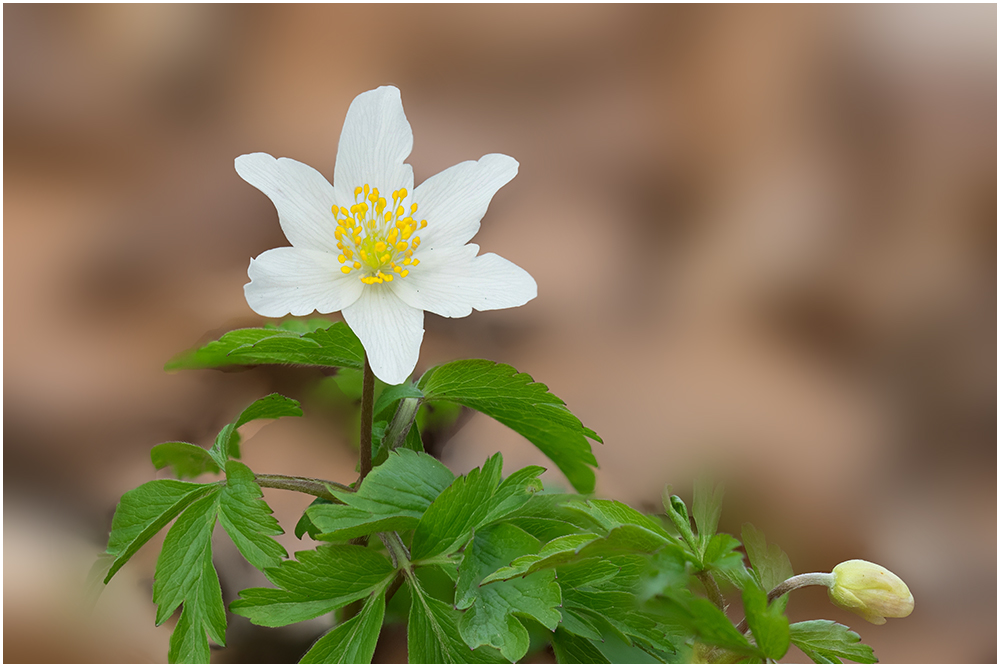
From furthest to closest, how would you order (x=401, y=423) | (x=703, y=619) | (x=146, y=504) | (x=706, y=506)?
1. (x=401, y=423)
2. (x=146, y=504)
3. (x=706, y=506)
4. (x=703, y=619)

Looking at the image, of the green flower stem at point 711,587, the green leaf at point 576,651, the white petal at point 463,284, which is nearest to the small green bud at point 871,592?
the green flower stem at point 711,587

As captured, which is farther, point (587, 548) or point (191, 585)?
point (191, 585)

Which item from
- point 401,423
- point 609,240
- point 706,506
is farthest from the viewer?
point 609,240

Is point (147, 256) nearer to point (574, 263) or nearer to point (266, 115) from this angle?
point (266, 115)

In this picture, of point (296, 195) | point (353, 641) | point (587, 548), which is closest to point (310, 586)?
point (353, 641)

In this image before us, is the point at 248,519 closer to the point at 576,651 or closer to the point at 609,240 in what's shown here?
the point at 576,651

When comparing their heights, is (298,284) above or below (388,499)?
above

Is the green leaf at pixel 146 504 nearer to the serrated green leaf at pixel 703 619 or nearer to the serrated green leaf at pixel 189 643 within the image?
the serrated green leaf at pixel 189 643

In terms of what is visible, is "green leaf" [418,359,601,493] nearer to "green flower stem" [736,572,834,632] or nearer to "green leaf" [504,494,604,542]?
"green leaf" [504,494,604,542]
